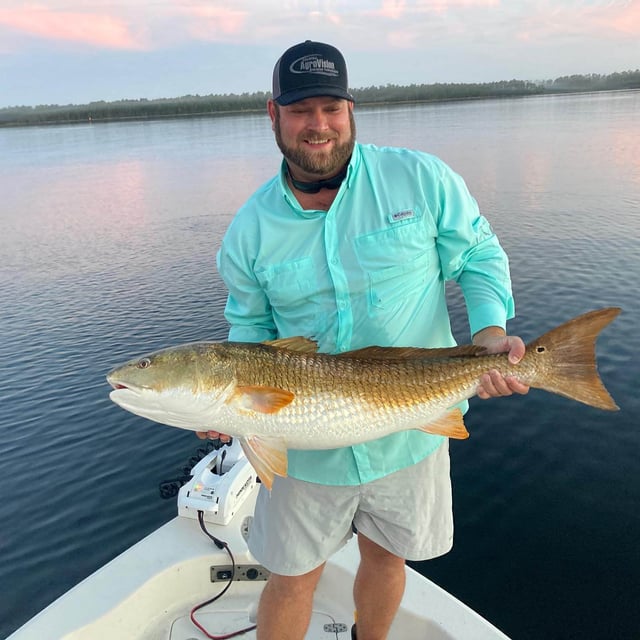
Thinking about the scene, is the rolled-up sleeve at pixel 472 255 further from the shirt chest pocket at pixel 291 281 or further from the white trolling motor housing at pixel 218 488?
the white trolling motor housing at pixel 218 488

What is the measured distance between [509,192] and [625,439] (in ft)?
50.6

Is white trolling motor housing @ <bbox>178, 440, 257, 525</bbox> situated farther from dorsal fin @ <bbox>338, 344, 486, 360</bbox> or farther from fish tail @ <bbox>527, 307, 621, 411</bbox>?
fish tail @ <bbox>527, 307, 621, 411</bbox>

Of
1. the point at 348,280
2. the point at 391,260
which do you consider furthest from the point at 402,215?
the point at 348,280

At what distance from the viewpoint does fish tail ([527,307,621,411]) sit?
9.08 feet

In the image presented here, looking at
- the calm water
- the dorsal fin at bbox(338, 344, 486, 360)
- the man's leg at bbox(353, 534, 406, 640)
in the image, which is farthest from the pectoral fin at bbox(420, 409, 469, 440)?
the calm water

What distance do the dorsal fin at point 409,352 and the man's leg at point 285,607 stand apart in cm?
133

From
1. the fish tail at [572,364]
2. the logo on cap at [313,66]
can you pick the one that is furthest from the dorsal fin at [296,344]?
the logo on cap at [313,66]

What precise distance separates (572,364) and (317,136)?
175 cm

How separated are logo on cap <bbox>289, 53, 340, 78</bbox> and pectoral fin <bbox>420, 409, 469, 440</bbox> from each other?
1881 millimetres

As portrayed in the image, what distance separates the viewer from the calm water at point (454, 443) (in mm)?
6281

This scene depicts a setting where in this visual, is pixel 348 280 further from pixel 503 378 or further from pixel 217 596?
pixel 217 596

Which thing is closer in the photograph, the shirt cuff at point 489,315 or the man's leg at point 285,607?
the shirt cuff at point 489,315

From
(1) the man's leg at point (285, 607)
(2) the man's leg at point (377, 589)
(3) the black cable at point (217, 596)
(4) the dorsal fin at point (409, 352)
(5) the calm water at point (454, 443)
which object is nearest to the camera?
(4) the dorsal fin at point (409, 352)

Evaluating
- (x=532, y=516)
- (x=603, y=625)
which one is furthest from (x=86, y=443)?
(x=603, y=625)
